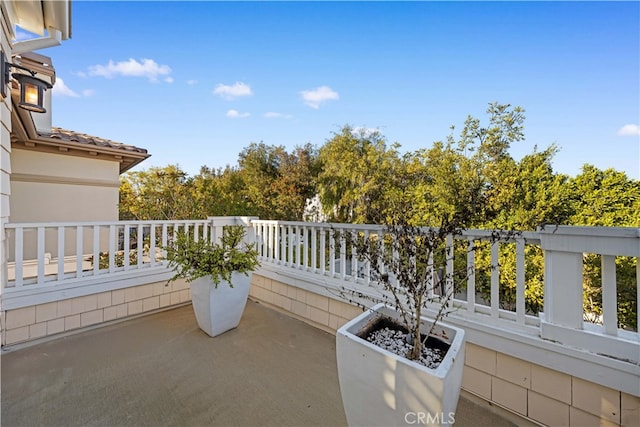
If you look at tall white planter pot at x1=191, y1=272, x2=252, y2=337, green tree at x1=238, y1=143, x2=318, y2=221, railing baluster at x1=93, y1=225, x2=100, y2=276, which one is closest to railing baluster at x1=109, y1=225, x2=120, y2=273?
railing baluster at x1=93, y1=225, x2=100, y2=276

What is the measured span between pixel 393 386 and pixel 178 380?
1866 mm

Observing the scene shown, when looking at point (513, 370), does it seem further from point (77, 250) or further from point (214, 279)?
point (77, 250)

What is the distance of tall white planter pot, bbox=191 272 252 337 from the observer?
2.79 meters

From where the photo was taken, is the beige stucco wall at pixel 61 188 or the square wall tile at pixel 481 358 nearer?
the square wall tile at pixel 481 358

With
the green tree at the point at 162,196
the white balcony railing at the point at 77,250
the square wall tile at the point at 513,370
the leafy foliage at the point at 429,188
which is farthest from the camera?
the green tree at the point at 162,196

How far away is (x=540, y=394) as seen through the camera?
173 centimetres

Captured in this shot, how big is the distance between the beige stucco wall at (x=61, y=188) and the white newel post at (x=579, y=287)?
318 inches

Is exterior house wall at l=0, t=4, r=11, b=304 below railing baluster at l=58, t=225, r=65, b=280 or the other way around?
the other way around

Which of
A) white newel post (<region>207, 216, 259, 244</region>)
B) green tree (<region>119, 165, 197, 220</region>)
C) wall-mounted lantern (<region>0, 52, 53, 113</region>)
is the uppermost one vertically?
wall-mounted lantern (<region>0, 52, 53, 113</region>)

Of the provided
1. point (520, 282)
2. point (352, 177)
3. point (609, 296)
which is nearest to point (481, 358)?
point (520, 282)

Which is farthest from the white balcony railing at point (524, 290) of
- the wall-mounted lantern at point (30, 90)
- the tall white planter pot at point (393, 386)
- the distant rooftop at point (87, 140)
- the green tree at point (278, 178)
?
the green tree at point (278, 178)

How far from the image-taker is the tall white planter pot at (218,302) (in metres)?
2.79

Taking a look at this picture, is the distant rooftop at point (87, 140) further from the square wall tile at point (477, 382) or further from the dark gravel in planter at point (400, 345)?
the square wall tile at point (477, 382)

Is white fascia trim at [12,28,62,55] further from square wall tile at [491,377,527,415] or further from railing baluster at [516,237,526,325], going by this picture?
square wall tile at [491,377,527,415]
